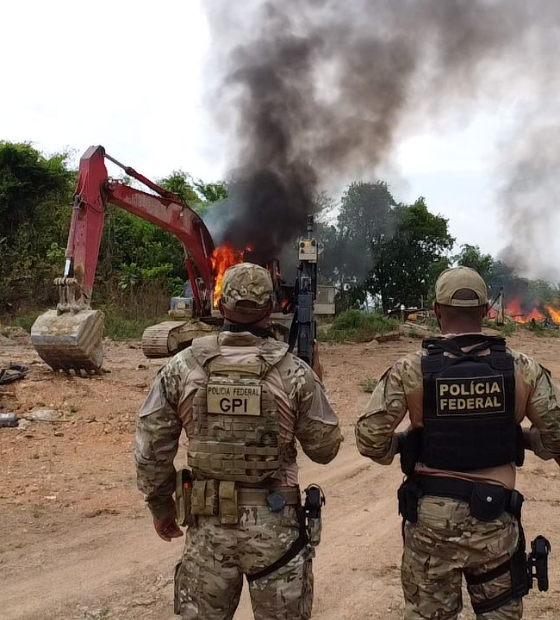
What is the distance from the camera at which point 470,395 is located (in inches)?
104

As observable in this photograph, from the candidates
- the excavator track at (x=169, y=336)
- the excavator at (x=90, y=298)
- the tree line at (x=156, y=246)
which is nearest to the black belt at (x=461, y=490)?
the excavator at (x=90, y=298)

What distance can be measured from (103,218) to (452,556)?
900 centimetres

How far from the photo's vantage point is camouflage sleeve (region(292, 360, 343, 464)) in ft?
9.03

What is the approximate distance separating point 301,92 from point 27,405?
12381 mm

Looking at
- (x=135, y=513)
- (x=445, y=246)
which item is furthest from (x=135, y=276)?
(x=135, y=513)

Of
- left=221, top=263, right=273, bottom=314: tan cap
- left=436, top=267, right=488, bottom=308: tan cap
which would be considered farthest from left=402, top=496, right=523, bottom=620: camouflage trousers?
left=221, top=263, right=273, bottom=314: tan cap

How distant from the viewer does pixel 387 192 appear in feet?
109

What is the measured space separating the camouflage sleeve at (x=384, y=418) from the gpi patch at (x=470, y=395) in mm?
180

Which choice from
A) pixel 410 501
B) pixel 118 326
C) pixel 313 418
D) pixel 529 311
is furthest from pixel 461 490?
pixel 529 311

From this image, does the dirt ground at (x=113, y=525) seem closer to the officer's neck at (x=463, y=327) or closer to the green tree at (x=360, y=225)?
the officer's neck at (x=463, y=327)

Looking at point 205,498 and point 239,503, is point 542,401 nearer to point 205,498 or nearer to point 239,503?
point 239,503

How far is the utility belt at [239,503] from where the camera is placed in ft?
8.64

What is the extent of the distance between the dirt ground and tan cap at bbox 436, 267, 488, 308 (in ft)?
6.46

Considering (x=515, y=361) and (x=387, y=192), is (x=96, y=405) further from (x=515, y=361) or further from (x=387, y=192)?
(x=387, y=192)
